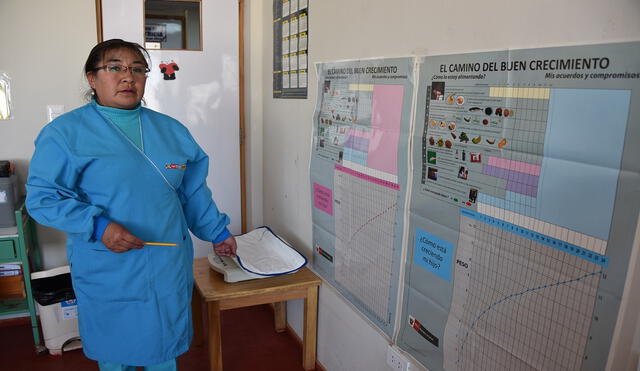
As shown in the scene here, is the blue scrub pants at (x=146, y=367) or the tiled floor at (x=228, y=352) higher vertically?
the blue scrub pants at (x=146, y=367)

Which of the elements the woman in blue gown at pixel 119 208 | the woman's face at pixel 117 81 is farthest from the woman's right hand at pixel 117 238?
the woman's face at pixel 117 81

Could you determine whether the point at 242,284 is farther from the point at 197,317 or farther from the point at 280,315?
the point at 280,315

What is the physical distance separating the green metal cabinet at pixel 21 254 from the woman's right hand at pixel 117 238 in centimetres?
131

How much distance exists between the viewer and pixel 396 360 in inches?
69.1

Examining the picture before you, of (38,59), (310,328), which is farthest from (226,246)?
(38,59)

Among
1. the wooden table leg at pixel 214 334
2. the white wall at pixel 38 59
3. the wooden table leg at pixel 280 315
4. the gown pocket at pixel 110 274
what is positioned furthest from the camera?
the wooden table leg at pixel 280 315

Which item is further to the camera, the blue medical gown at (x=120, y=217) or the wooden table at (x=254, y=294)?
the wooden table at (x=254, y=294)

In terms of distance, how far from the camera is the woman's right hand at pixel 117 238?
4.91 feet

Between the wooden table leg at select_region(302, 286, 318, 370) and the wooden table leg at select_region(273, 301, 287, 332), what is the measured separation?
0.42m

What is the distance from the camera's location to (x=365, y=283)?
1.96m

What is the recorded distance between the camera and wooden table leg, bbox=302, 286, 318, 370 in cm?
234

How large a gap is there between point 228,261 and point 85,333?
0.77 meters

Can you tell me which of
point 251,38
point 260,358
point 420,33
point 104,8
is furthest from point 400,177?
point 104,8

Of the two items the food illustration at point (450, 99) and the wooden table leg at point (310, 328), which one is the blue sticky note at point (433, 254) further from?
the wooden table leg at point (310, 328)
